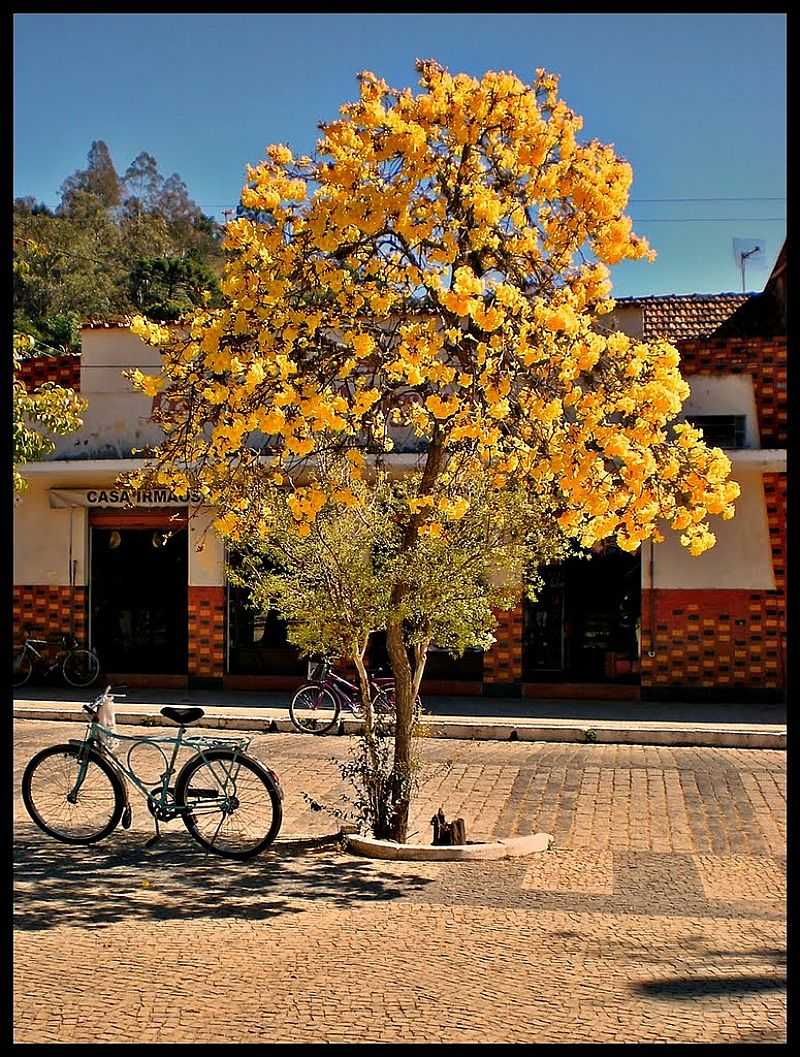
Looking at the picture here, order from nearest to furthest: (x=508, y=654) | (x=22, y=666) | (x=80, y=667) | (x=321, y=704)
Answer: (x=321, y=704) < (x=508, y=654) < (x=80, y=667) < (x=22, y=666)

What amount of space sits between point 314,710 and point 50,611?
21.1ft

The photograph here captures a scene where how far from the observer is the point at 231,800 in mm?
8719

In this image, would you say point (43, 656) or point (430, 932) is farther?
point (43, 656)

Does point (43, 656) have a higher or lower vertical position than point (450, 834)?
higher

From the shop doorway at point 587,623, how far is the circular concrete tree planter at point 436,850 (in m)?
9.36

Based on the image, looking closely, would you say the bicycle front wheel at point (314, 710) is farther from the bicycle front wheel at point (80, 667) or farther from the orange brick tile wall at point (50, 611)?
the orange brick tile wall at point (50, 611)

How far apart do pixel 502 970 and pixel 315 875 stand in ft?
8.39

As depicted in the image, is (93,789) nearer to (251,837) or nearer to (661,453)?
(251,837)

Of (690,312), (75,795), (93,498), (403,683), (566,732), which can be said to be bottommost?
(566,732)

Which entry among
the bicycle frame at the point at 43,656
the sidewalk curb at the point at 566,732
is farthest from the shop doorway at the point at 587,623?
the bicycle frame at the point at 43,656

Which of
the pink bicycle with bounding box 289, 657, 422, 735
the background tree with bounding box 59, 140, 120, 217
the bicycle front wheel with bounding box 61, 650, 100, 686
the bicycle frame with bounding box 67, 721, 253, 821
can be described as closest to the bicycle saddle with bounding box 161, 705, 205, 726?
the bicycle frame with bounding box 67, 721, 253, 821

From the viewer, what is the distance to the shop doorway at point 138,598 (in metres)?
19.8

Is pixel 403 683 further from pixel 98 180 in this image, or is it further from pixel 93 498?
pixel 98 180

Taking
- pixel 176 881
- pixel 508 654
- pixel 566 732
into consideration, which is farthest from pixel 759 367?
pixel 176 881
